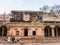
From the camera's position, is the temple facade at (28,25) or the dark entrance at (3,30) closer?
the temple facade at (28,25)

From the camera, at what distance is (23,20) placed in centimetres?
3850

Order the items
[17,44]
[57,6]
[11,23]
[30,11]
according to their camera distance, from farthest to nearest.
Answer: [57,6]
[30,11]
[11,23]
[17,44]

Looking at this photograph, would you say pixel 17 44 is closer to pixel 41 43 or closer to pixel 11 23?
pixel 41 43

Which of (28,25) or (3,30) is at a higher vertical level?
(28,25)

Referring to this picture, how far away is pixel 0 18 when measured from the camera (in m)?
37.8

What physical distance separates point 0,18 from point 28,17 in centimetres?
674

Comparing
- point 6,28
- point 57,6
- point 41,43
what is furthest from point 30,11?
point 57,6

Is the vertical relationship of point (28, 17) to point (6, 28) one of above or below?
above

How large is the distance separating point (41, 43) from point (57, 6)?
31744 mm

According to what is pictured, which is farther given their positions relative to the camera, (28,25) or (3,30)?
(3,30)

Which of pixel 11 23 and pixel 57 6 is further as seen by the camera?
pixel 57 6

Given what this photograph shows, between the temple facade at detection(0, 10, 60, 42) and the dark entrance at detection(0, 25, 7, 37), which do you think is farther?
the dark entrance at detection(0, 25, 7, 37)

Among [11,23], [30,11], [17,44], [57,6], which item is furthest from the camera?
[57,6]

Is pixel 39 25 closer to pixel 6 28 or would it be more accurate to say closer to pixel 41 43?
pixel 6 28
